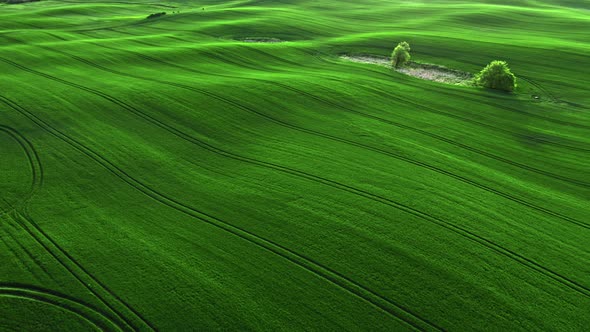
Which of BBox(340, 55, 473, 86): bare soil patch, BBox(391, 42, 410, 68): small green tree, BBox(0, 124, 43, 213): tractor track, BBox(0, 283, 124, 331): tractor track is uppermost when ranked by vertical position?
BBox(391, 42, 410, 68): small green tree

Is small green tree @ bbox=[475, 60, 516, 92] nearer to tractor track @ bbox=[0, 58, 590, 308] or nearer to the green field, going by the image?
the green field

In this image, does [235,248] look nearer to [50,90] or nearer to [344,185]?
[344,185]

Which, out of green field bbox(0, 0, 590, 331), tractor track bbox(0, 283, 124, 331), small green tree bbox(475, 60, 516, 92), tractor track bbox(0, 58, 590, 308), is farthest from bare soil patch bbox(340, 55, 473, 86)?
tractor track bbox(0, 283, 124, 331)

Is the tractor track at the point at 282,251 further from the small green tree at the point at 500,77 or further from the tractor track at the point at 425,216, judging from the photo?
the small green tree at the point at 500,77

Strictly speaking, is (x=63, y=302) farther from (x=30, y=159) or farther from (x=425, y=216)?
(x=425, y=216)

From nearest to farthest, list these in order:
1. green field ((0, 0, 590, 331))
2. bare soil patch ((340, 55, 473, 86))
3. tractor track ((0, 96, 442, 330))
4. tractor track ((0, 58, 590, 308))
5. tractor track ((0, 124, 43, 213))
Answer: tractor track ((0, 96, 442, 330)) < green field ((0, 0, 590, 331)) < tractor track ((0, 58, 590, 308)) < tractor track ((0, 124, 43, 213)) < bare soil patch ((340, 55, 473, 86))

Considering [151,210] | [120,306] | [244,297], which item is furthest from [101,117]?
[244,297]

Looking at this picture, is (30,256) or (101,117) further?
(101,117)

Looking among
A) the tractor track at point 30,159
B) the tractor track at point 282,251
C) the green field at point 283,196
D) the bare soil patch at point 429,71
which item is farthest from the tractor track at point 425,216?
the bare soil patch at point 429,71
